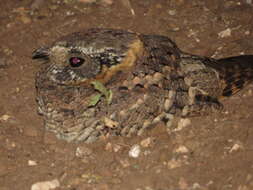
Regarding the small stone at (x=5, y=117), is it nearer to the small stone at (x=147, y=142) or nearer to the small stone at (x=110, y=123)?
the small stone at (x=110, y=123)

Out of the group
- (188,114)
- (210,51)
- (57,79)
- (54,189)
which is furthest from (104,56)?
(210,51)

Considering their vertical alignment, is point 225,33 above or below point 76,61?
below

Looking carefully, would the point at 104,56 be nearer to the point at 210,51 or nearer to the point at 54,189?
the point at 54,189

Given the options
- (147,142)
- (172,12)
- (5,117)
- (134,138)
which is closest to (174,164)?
(147,142)

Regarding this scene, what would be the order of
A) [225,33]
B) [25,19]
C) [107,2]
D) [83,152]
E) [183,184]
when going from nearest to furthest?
[183,184]
[83,152]
[225,33]
[25,19]
[107,2]

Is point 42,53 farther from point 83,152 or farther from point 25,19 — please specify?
point 25,19

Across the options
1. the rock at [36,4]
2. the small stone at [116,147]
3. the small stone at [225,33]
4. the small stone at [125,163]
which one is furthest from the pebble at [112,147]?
the rock at [36,4]

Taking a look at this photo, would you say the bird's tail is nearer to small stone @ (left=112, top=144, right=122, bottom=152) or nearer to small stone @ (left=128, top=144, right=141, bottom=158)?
small stone @ (left=128, top=144, right=141, bottom=158)

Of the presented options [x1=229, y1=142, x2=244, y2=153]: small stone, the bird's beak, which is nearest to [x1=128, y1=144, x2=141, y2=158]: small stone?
[x1=229, y1=142, x2=244, y2=153]: small stone
